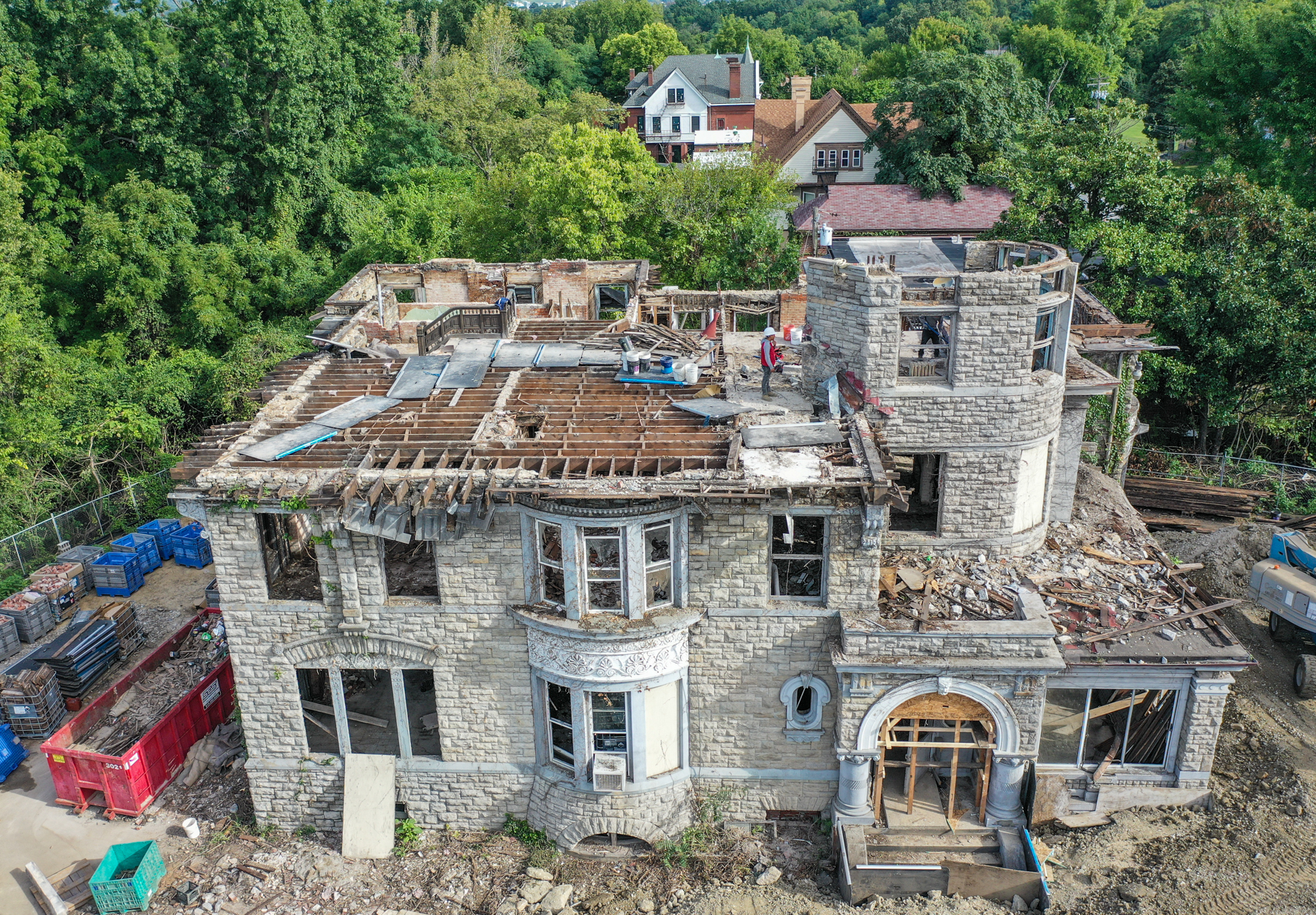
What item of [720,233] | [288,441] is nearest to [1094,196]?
[720,233]

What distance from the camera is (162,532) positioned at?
97.8 ft

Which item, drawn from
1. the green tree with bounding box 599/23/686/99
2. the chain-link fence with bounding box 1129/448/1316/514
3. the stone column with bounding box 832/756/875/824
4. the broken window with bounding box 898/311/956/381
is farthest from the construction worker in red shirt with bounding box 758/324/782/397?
the green tree with bounding box 599/23/686/99

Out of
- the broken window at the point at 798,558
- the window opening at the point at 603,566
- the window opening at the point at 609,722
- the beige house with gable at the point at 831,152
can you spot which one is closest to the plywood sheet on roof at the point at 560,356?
the window opening at the point at 603,566

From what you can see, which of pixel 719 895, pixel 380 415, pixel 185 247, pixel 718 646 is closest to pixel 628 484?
pixel 718 646

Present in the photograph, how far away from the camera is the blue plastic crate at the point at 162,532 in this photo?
29.7 m

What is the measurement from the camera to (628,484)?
16188 mm

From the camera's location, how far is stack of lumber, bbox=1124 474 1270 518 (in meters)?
29.0

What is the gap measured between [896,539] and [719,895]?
792cm

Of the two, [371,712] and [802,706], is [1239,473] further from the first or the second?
[371,712]

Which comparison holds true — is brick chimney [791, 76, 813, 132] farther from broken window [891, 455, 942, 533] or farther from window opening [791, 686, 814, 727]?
window opening [791, 686, 814, 727]

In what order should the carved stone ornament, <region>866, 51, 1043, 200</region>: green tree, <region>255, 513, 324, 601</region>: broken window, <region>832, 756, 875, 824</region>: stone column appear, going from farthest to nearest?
<region>866, 51, 1043, 200</region>: green tree
<region>255, 513, 324, 601</region>: broken window
<region>832, 756, 875, 824</region>: stone column
the carved stone ornament

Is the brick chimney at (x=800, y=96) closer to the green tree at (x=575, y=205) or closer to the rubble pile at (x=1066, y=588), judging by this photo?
the green tree at (x=575, y=205)

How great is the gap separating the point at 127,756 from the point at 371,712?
4.78 m

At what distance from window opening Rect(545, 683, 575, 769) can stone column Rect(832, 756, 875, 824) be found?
515 centimetres
